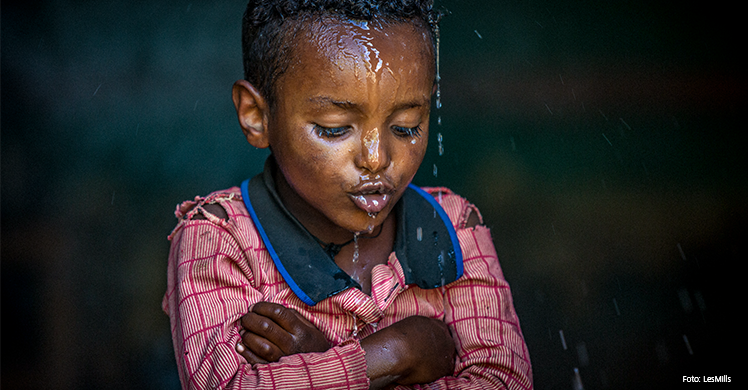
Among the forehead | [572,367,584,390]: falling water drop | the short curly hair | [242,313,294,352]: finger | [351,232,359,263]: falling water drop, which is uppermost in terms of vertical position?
the short curly hair

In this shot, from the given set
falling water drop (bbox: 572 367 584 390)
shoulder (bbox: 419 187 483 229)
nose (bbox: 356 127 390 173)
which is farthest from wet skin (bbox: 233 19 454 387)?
falling water drop (bbox: 572 367 584 390)

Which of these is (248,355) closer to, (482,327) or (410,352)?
(410,352)

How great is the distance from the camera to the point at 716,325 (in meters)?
2.72

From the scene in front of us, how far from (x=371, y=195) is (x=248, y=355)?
0.46 metres

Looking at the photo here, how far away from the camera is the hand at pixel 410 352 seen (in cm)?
154

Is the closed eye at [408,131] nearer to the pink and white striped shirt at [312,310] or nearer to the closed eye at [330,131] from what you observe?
the closed eye at [330,131]

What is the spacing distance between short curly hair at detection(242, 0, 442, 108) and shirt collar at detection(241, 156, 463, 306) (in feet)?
0.96

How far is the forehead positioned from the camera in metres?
1.47

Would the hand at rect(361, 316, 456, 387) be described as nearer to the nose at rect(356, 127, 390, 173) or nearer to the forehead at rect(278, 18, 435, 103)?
the nose at rect(356, 127, 390, 173)

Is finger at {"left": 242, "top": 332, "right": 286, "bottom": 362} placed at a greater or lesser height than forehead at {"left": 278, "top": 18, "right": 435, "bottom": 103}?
lesser

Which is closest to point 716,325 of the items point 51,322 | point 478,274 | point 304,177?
point 478,274

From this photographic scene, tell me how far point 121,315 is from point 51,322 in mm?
272

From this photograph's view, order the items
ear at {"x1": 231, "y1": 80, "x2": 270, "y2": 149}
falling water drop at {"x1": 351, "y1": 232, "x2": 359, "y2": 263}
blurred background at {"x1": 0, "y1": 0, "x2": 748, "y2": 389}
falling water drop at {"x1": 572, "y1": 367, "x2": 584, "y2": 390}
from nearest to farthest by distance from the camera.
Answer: ear at {"x1": 231, "y1": 80, "x2": 270, "y2": 149}
falling water drop at {"x1": 351, "y1": 232, "x2": 359, "y2": 263}
blurred background at {"x1": 0, "y1": 0, "x2": 748, "y2": 389}
falling water drop at {"x1": 572, "y1": 367, "x2": 584, "y2": 390}

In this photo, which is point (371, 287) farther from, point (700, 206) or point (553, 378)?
point (700, 206)
